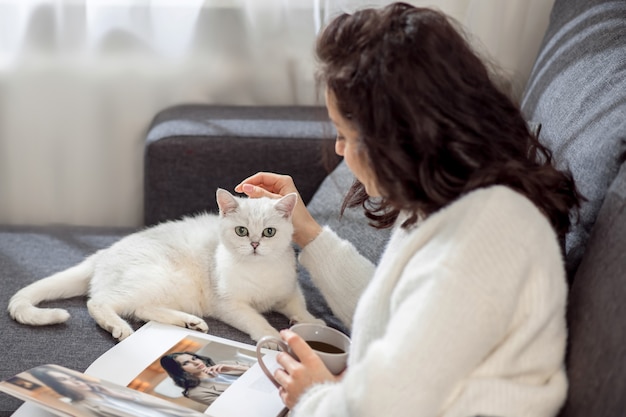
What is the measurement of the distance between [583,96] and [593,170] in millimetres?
255

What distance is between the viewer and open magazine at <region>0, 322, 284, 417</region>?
98 cm

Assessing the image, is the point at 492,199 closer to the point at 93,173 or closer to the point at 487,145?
the point at 487,145

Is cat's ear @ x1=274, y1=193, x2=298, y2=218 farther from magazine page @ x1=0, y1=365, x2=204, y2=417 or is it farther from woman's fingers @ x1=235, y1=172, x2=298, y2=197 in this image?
magazine page @ x1=0, y1=365, x2=204, y2=417

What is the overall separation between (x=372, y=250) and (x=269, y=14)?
0.86 metres

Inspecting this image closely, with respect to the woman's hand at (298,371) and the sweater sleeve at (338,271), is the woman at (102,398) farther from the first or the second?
the sweater sleeve at (338,271)

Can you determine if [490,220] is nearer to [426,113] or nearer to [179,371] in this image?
[426,113]

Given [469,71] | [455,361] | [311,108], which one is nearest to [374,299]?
[455,361]

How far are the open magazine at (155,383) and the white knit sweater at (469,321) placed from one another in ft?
0.78

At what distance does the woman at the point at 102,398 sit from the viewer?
97cm

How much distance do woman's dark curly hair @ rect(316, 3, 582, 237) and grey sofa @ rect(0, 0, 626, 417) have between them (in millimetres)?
129

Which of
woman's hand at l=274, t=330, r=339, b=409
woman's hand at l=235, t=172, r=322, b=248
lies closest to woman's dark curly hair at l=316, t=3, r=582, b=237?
woman's hand at l=274, t=330, r=339, b=409

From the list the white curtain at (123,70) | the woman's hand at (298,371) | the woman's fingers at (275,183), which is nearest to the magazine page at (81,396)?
the woman's hand at (298,371)

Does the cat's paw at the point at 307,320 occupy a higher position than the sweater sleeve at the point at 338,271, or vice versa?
the sweater sleeve at the point at 338,271

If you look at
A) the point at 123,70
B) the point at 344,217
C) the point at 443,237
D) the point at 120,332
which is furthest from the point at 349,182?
the point at 443,237
